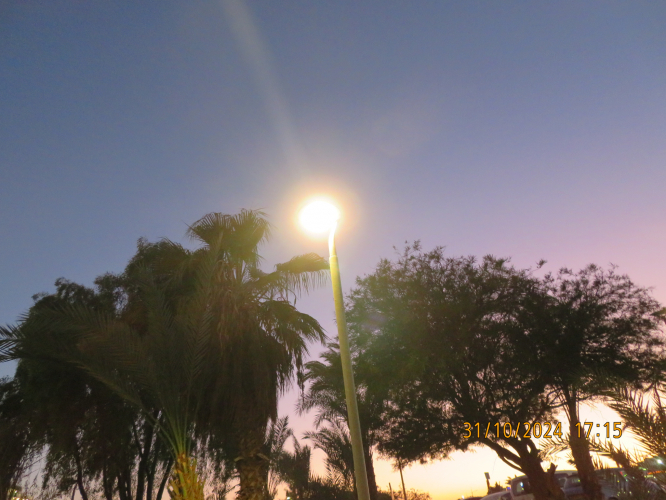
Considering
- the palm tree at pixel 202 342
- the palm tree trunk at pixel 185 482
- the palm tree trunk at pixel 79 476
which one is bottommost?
the palm tree trunk at pixel 185 482

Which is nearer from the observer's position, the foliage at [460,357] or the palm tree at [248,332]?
the palm tree at [248,332]

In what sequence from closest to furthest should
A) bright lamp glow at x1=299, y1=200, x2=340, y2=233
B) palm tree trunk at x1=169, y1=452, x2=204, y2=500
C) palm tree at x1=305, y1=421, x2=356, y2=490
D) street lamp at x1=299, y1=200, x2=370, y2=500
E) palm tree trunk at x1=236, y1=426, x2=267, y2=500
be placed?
street lamp at x1=299, y1=200, x2=370, y2=500 < bright lamp glow at x1=299, y1=200, x2=340, y2=233 < palm tree trunk at x1=169, y1=452, x2=204, y2=500 < palm tree trunk at x1=236, y1=426, x2=267, y2=500 < palm tree at x1=305, y1=421, x2=356, y2=490

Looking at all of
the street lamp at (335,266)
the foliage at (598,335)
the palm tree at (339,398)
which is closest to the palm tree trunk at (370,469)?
the palm tree at (339,398)

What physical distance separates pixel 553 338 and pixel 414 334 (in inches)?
189

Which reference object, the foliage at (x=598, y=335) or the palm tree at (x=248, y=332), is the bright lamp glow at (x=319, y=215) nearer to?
the palm tree at (x=248, y=332)

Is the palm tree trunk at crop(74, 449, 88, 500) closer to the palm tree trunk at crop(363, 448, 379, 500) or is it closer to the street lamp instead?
the palm tree trunk at crop(363, 448, 379, 500)

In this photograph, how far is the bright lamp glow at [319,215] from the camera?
8070 millimetres

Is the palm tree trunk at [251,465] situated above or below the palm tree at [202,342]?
below

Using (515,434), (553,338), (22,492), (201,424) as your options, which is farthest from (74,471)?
(553,338)

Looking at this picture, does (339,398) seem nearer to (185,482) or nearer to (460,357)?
(460,357)

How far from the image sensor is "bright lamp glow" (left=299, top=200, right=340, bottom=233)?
318 inches

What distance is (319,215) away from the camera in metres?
8.07

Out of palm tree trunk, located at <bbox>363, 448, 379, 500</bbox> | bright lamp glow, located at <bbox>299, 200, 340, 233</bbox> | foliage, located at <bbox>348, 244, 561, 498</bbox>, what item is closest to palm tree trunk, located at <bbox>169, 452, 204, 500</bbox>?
bright lamp glow, located at <bbox>299, 200, 340, 233</bbox>

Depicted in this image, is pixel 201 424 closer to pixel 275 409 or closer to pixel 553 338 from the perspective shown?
pixel 275 409
